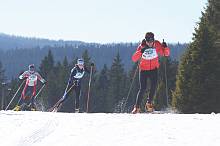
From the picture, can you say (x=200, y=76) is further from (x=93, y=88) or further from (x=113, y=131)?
(x=93, y=88)

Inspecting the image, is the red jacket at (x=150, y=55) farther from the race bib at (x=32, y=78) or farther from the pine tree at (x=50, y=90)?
the pine tree at (x=50, y=90)

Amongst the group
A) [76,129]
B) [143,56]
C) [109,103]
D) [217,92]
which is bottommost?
[109,103]

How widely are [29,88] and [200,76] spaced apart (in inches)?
523

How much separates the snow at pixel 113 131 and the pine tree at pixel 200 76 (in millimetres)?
21063

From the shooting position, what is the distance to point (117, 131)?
9711 mm

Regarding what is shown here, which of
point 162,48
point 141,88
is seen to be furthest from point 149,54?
point 141,88

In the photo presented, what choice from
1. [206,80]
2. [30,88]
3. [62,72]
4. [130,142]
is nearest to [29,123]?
[130,142]

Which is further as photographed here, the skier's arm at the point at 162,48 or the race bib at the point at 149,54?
the skier's arm at the point at 162,48

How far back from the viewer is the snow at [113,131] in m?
8.61

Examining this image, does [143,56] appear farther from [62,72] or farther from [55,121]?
[62,72]

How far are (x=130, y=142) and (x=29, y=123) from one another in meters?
4.03

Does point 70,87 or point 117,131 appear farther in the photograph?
point 70,87

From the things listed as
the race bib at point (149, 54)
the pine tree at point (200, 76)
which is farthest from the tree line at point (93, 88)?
the race bib at point (149, 54)

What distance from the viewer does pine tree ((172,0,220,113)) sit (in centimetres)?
3241
